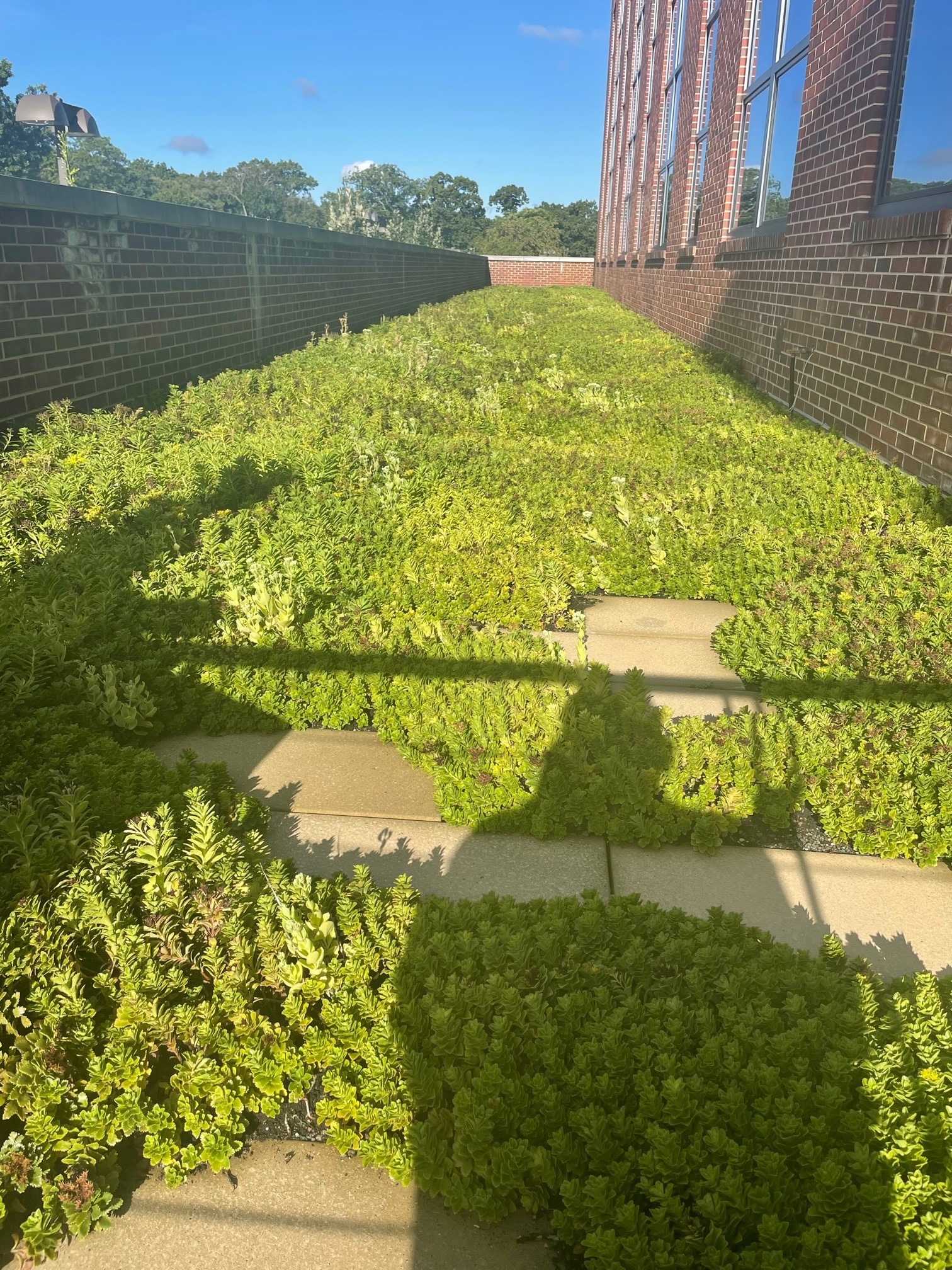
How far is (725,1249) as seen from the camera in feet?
5.71

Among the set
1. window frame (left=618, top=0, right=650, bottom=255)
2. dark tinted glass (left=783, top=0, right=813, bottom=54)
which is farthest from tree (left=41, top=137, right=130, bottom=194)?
dark tinted glass (left=783, top=0, right=813, bottom=54)

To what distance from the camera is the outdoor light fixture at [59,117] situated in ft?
43.1

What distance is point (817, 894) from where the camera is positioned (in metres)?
2.95

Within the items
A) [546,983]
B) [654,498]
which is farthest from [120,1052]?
[654,498]

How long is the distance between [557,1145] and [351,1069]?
58cm

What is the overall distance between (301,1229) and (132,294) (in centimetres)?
961

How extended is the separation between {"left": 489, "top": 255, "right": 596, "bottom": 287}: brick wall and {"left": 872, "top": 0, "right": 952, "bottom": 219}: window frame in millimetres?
50677

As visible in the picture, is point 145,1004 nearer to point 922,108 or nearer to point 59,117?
point 922,108

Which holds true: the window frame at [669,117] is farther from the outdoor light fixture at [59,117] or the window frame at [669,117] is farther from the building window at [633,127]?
the outdoor light fixture at [59,117]

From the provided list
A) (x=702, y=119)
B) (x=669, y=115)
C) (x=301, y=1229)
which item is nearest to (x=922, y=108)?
(x=301, y=1229)

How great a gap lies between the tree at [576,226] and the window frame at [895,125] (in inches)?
4464

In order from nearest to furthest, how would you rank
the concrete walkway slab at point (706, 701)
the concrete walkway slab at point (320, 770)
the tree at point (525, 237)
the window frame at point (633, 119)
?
the concrete walkway slab at point (320, 770) < the concrete walkway slab at point (706, 701) < the window frame at point (633, 119) < the tree at point (525, 237)

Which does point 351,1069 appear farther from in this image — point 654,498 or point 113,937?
point 654,498

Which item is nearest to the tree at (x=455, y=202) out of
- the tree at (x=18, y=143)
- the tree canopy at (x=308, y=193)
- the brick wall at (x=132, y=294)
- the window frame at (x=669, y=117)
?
the tree canopy at (x=308, y=193)
